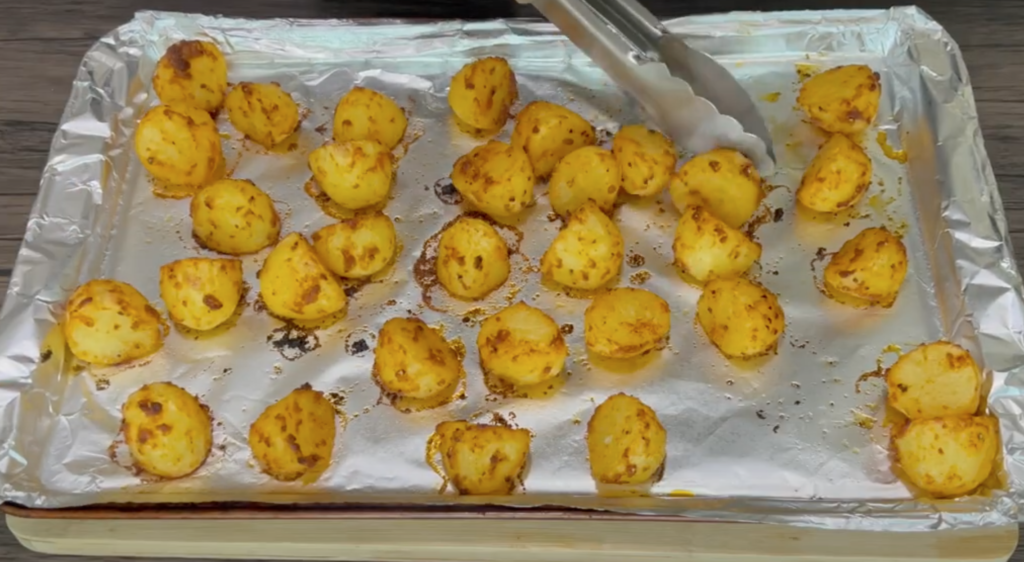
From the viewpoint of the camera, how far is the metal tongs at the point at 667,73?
5.08 ft

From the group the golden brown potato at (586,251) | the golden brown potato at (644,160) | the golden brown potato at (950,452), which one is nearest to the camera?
the golden brown potato at (950,452)

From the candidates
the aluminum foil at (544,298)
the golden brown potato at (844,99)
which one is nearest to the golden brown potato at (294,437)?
the aluminum foil at (544,298)

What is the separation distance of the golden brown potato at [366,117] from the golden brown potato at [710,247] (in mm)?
530

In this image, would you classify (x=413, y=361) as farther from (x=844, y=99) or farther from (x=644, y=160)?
(x=844, y=99)

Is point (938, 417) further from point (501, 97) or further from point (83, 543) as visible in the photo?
point (83, 543)

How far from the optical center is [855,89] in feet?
5.30

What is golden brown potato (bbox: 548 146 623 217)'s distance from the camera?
152 cm

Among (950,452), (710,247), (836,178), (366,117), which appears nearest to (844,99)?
(836,178)

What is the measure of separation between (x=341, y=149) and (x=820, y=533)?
904 millimetres

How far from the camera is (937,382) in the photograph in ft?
4.27

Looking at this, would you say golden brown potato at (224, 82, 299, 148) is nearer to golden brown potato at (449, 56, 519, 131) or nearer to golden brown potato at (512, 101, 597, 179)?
golden brown potato at (449, 56, 519, 131)

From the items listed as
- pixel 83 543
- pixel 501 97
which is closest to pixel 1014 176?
pixel 501 97

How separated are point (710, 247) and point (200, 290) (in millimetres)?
755

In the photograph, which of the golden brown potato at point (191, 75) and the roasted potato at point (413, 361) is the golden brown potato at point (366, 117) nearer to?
the golden brown potato at point (191, 75)
